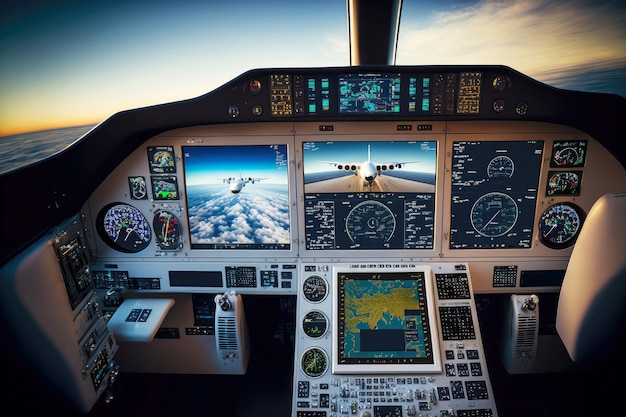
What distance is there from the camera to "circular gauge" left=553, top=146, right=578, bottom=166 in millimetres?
2434

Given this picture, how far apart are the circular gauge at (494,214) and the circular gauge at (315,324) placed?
96cm

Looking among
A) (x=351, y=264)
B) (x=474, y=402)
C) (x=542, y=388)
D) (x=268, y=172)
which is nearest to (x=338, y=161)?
(x=268, y=172)

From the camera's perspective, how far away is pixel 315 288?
2521 mm

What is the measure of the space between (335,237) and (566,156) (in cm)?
128

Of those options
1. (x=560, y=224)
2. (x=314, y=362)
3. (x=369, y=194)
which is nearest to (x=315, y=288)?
(x=314, y=362)

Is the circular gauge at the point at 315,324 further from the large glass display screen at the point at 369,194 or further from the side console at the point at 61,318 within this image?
the side console at the point at 61,318

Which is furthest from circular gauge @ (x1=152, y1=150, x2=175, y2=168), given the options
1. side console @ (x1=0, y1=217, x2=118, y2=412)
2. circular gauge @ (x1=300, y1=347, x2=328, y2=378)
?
circular gauge @ (x1=300, y1=347, x2=328, y2=378)

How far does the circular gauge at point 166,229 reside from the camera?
8.51 ft

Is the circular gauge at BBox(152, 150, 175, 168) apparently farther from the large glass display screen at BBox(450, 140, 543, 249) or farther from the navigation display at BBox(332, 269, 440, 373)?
the large glass display screen at BBox(450, 140, 543, 249)

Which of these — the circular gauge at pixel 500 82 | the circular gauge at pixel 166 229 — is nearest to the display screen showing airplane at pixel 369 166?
the circular gauge at pixel 500 82

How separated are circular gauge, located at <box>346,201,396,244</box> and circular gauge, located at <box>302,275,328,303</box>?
29 cm

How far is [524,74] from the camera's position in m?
2.19

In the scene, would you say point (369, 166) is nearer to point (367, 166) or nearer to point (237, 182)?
point (367, 166)

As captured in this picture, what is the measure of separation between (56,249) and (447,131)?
199 cm
